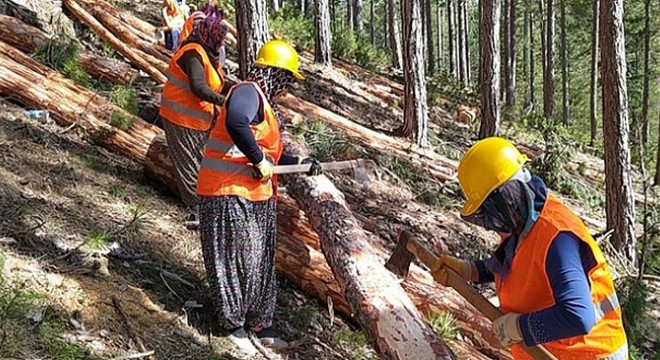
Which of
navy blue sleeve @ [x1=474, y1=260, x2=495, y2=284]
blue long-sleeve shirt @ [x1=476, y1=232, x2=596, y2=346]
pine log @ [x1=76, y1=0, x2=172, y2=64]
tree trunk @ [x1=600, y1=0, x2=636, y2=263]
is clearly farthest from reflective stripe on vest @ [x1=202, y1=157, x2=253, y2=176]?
pine log @ [x1=76, y1=0, x2=172, y2=64]

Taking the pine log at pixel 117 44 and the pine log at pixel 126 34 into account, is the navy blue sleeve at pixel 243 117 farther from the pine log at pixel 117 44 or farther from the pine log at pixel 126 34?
the pine log at pixel 126 34

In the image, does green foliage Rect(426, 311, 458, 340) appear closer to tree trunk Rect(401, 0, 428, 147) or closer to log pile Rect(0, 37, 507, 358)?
log pile Rect(0, 37, 507, 358)

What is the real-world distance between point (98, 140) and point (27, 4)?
122 inches

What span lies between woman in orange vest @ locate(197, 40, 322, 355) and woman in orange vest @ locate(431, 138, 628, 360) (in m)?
1.61

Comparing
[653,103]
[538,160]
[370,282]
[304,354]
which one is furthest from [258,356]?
[653,103]

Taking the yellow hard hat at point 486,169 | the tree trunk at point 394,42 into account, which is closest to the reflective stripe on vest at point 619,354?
the yellow hard hat at point 486,169

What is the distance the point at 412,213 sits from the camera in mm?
6863

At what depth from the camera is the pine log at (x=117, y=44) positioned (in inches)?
324

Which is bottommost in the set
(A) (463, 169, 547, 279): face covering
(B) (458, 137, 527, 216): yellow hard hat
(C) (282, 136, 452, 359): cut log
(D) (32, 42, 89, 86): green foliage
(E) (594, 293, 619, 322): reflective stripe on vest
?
(C) (282, 136, 452, 359): cut log

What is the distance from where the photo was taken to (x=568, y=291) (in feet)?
7.45

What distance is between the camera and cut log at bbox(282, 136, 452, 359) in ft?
11.9

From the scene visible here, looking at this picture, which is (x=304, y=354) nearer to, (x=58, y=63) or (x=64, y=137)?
(x=64, y=137)

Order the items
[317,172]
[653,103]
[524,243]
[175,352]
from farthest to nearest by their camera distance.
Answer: [653,103] → [317,172] → [175,352] → [524,243]

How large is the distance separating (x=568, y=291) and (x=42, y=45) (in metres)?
Answer: 6.94
